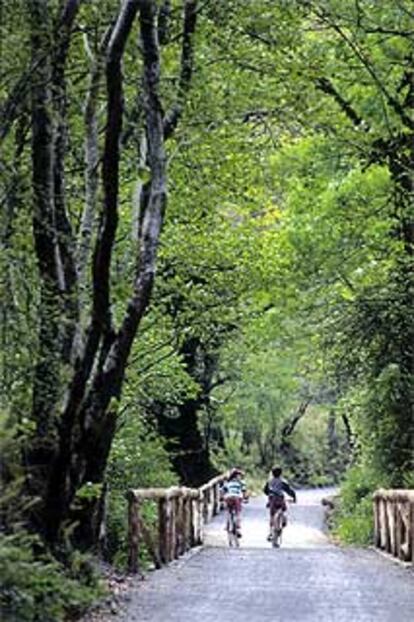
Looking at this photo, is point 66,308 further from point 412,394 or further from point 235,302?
point 412,394

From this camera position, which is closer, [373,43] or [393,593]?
[393,593]

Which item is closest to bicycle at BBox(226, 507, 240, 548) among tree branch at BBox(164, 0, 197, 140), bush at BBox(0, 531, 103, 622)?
tree branch at BBox(164, 0, 197, 140)

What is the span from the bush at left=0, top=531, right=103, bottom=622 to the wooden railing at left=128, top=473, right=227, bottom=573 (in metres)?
4.03

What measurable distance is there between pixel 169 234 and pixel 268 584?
6.71m

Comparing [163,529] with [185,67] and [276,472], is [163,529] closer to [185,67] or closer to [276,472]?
[276,472]

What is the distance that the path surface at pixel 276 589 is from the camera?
9773 mm

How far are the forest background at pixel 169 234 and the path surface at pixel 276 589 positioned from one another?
0.92 meters

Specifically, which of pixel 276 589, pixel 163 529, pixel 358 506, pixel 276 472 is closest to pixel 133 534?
pixel 163 529

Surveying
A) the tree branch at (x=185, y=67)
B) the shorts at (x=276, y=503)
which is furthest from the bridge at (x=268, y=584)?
the tree branch at (x=185, y=67)

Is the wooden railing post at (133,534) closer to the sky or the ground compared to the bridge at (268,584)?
closer to the sky

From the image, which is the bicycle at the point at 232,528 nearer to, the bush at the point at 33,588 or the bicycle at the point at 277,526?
the bicycle at the point at 277,526

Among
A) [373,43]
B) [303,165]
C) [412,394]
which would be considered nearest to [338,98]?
[303,165]

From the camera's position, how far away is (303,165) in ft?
71.1

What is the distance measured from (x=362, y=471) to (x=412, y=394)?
4.89 metres
